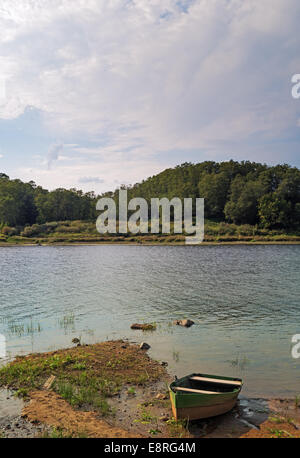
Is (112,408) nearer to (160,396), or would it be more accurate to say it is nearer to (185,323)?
(160,396)

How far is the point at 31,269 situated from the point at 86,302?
25896mm

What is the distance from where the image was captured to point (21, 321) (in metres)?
24.1

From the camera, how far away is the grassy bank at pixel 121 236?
109m

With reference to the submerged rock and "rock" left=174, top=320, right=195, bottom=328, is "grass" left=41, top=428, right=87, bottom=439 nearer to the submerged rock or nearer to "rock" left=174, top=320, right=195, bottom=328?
the submerged rock

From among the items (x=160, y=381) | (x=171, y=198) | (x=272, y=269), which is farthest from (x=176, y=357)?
(x=171, y=198)

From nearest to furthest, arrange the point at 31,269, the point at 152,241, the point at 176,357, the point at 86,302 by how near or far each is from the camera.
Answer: the point at 176,357, the point at 86,302, the point at 31,269, the point at 152,241

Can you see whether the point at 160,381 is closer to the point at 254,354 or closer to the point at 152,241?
the point at 254,354

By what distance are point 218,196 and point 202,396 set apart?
148224mm

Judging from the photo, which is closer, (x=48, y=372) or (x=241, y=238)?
(x=48, y=372)

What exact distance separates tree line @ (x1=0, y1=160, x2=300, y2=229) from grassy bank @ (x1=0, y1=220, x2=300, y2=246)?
1236 centimetres

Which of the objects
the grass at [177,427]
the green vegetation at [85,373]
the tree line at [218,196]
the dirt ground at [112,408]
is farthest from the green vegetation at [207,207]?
the grass at [177,427]

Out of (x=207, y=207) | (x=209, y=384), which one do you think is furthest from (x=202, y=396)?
(x=207, y=207)

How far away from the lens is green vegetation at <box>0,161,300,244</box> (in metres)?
118

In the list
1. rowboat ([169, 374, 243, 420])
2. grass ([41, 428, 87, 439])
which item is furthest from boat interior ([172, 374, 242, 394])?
grass ([41, 428, 87, 439])
